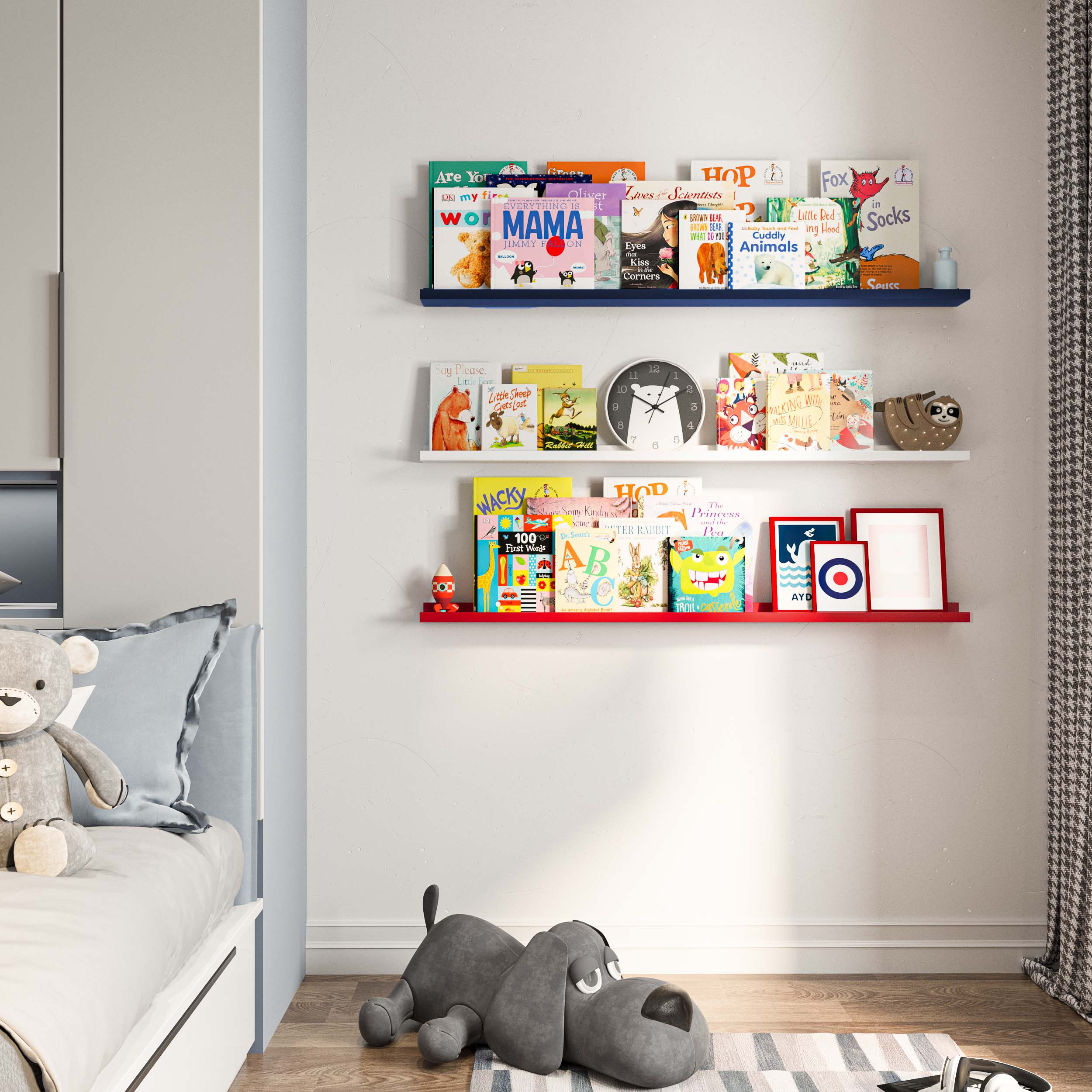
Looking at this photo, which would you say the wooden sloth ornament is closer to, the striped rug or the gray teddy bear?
the striped rug

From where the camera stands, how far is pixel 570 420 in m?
2.22

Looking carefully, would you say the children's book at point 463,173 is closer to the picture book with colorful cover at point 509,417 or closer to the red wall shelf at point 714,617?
the picture book with colorful cover at point 509,417

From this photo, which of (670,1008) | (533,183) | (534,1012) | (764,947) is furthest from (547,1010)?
(533,183)

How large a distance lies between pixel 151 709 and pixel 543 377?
118 cm

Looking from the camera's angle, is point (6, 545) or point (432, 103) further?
point (432, 103)

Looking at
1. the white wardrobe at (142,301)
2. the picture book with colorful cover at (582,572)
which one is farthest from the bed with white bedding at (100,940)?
the picture book with colorful cover at (582,572)

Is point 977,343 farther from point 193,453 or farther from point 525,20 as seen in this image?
point 193,453

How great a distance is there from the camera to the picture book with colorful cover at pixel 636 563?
2.20 m

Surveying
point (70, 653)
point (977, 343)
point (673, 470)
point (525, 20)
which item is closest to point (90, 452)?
point (70, 653)

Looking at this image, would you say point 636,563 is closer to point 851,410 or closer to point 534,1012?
point 851,410

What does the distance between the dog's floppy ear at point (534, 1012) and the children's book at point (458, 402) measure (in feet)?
3.76

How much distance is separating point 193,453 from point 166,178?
1.88 feet

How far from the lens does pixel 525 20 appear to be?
2.24 m

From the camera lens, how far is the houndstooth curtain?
202 cm
